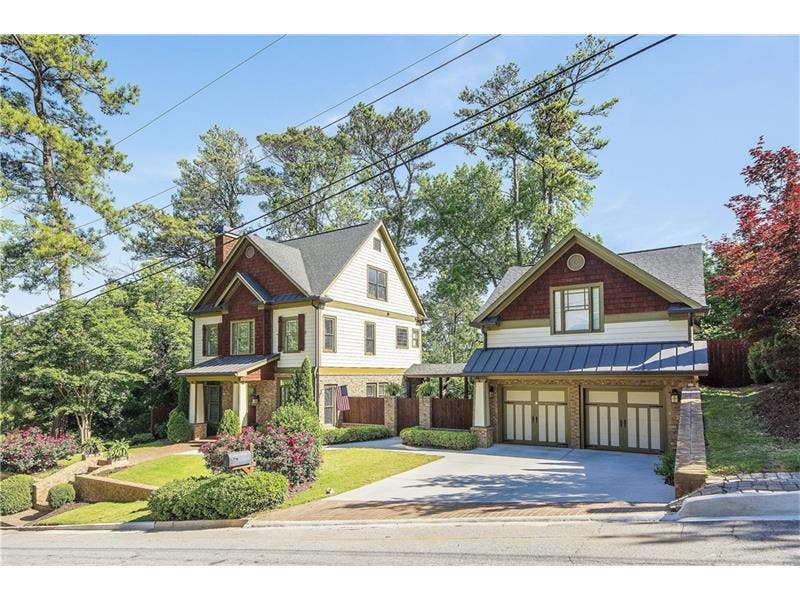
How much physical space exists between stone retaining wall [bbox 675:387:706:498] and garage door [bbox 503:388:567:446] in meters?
4.10

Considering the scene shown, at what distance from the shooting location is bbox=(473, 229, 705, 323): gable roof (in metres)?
16.6

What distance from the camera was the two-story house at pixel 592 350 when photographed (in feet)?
53.7

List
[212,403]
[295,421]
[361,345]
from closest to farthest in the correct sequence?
[295,421] < [361,345] < [212,403]

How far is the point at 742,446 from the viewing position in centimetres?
1016

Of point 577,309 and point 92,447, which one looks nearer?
point 577,309

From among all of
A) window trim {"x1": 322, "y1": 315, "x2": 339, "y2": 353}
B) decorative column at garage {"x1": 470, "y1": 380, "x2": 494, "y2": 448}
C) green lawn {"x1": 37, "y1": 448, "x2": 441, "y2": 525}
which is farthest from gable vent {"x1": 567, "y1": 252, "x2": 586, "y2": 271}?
window trim {"x1": 322, "y1": 315, "x2": 339, "y2": 353}

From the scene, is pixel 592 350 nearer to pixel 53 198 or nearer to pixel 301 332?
pixel 301 332

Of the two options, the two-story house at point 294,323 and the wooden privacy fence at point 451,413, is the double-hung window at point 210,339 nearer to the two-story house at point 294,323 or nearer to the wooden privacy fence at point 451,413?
the two-story house at point 294,323

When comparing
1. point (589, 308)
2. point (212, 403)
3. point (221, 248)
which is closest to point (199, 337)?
point (212, 403)

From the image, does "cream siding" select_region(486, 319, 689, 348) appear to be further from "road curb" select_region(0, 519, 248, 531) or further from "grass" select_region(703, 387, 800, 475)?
"road curb" select_region(0, 519, 248, 531)

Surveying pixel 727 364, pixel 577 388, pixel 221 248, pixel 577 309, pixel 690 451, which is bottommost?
pixel 690 451

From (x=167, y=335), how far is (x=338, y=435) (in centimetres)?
1324

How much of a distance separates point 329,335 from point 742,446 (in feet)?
54.7

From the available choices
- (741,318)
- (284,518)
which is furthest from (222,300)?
(741,318)
